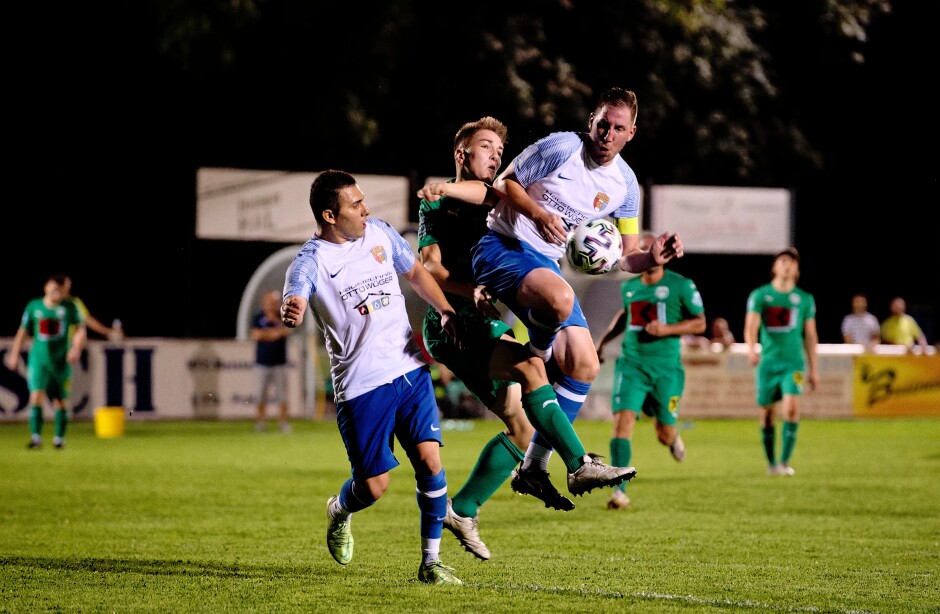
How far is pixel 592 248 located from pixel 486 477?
4.73ft

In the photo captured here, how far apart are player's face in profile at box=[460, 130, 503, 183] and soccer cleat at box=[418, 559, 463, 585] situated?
2.11 meters

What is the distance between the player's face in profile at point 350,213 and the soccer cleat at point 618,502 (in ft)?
15.5

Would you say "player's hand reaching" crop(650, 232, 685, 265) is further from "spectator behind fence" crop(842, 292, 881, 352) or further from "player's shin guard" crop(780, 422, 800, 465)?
"spectator behind fence" crop(842, 292, 881, 352)

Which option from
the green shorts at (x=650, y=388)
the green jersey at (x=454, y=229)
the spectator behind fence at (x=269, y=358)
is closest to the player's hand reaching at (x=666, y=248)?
the green jersey at (x=454, y=229)

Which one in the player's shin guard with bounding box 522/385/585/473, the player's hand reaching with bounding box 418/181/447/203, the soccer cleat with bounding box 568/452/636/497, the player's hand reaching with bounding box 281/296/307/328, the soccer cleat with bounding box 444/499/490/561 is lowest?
the soccer cleat with bounding box 444/499/490/561

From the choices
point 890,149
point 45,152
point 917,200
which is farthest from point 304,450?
point 917,200

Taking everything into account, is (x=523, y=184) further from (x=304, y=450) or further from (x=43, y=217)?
(x=43, y=217)

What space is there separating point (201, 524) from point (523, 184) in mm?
4176

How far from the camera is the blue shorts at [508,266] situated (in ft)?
24.1

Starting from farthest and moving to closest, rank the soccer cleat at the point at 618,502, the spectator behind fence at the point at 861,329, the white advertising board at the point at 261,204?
the spectator behind fence at the point at 861,329 < the white advertising board at the point at 261,204 < the soccer cleat at the point at 618,502

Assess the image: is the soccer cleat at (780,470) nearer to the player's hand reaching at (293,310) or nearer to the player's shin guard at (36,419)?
the player's hand reaching at (293,310)

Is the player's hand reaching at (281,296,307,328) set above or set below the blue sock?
above

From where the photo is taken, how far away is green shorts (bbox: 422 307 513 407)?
25.3 feet

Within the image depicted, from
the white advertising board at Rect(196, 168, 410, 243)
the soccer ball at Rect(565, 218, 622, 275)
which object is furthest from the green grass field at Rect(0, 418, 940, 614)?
the white advertising board at Rect(196, 168, 410, 243)
